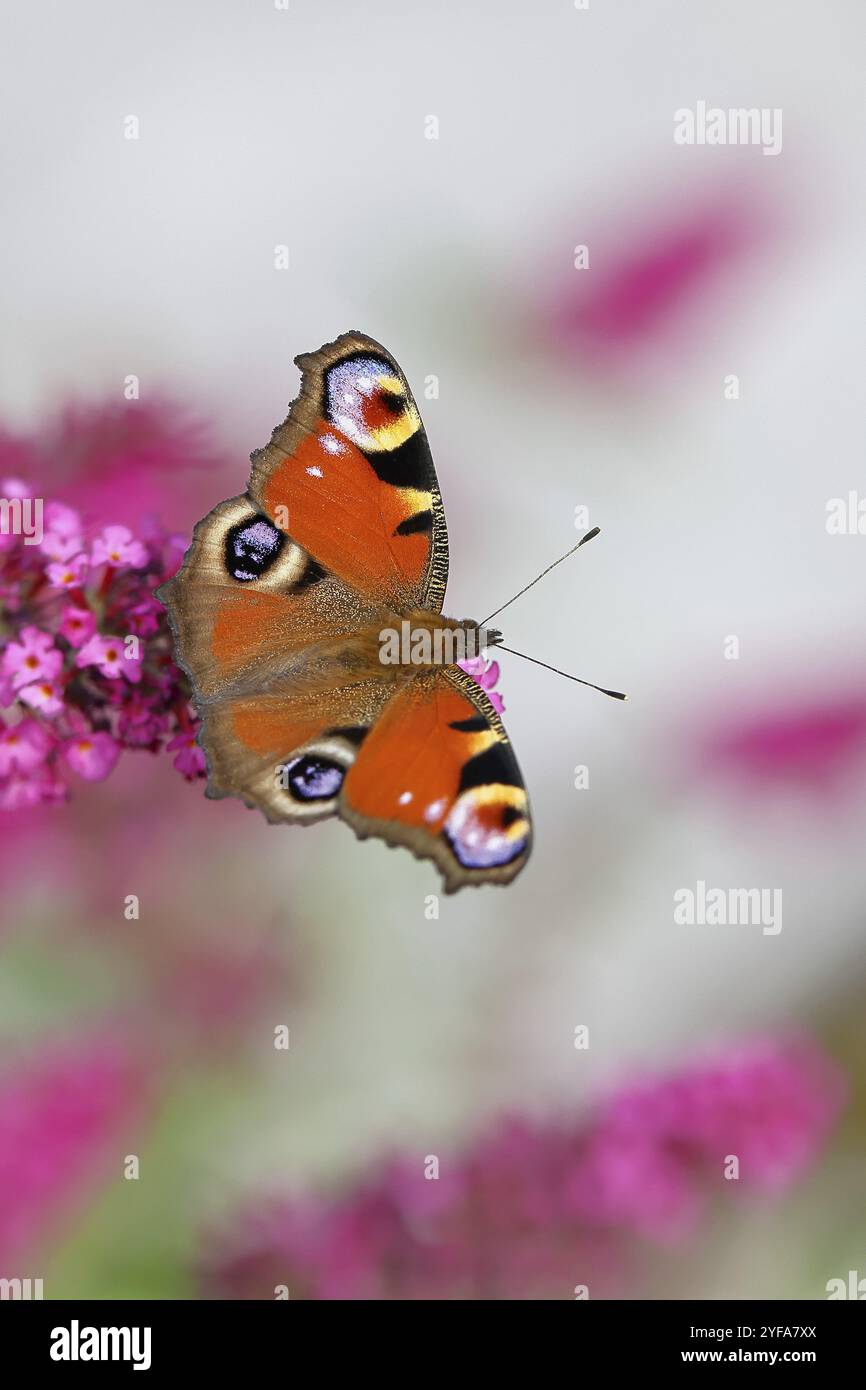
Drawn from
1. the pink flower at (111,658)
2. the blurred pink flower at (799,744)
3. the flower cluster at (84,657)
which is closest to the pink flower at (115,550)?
the flower cluster at (84,657)

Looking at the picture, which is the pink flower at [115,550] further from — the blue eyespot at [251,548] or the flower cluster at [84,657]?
the blue eyespot at [251,548]

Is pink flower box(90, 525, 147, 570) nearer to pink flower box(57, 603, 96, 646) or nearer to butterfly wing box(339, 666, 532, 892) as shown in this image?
pink flower box(57, 603, 96, 646)

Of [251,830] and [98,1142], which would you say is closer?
[98,1142]

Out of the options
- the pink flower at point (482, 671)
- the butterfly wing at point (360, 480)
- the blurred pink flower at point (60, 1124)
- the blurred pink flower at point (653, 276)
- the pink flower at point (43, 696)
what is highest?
the blurred pink flower at point (653, 276)

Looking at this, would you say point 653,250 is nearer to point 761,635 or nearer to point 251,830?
point 761,635

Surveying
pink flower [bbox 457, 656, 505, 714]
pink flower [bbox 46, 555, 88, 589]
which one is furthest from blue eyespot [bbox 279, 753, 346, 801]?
pink flower [bbox 46, 555, 88, 589]
